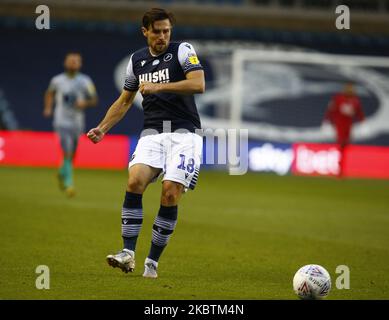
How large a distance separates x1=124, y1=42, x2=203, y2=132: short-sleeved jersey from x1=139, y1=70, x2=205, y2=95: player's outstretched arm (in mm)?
171

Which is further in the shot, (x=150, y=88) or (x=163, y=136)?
(x=163, y=136)

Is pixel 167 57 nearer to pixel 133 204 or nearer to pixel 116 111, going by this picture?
pixel 116 111

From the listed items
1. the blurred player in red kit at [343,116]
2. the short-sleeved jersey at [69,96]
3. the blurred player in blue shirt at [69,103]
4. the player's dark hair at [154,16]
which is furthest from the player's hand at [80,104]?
the blurred player in red kit at [343,116]

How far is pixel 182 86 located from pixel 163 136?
57 centimetres

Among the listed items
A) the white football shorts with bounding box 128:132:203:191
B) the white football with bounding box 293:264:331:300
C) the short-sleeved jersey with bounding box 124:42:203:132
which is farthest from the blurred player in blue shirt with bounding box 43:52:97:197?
the white football with bounding box 293:264:331:300

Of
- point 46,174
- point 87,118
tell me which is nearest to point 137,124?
point 87,118

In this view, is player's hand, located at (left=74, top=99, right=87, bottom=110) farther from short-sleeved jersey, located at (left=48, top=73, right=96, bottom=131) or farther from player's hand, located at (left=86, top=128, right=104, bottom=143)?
player's hand, located at (left=86, top=128, right=104, bottom=143)

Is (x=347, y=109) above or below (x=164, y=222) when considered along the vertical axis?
above

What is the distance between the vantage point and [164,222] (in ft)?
28.4

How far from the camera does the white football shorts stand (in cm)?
859

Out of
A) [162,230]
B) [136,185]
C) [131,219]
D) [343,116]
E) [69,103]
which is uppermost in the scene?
[69,103]

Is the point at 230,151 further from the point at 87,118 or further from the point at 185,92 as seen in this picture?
the point at 185,92

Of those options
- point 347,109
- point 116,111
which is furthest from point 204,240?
point 347,109

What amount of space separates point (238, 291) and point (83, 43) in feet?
79.4
